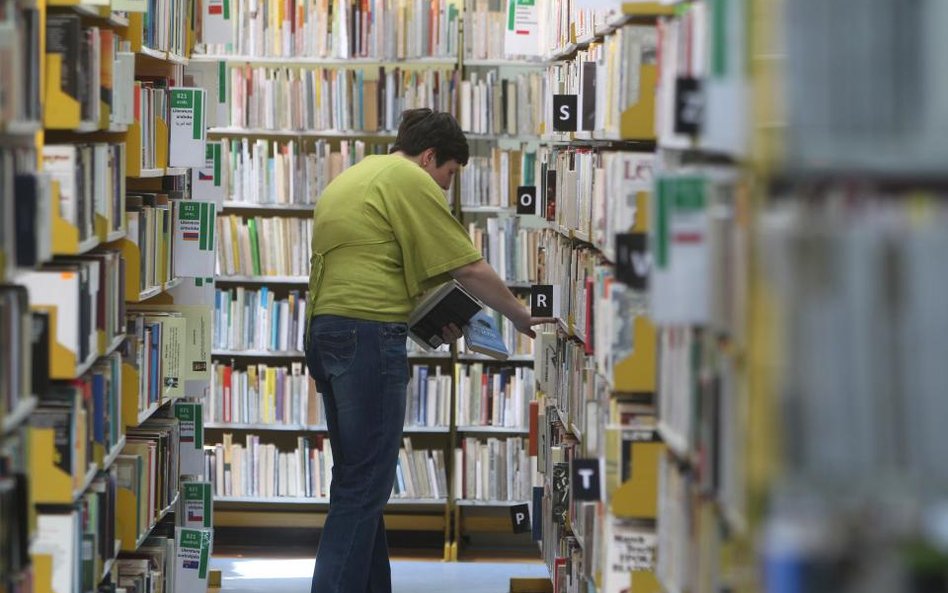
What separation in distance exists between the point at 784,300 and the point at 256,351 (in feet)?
16.3

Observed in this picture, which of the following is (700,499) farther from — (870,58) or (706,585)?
(870,58)

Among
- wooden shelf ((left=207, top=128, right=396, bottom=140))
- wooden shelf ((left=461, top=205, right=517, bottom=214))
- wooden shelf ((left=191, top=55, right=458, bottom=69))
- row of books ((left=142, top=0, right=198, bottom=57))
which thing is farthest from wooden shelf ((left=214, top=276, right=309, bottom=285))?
row of books ((left=142, top=0, right=198, bottom=57))

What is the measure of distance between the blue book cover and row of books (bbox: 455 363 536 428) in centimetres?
170

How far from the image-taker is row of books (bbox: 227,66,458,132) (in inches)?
261

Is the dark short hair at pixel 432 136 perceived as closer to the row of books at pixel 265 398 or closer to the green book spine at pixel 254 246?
the green book spine at pixel 254 246

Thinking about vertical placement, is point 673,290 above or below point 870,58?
below

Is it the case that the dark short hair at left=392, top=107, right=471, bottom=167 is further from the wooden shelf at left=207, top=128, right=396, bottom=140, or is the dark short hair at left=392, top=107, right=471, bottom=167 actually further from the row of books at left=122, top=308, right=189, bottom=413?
the wooden shelf at left=207, top=128, right=396, bottom=140

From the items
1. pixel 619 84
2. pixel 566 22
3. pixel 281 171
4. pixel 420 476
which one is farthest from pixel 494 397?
pixel 619 84

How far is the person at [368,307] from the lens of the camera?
4.68m

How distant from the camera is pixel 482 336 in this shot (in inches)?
194

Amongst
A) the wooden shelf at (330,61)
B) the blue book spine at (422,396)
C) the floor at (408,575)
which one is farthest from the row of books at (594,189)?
the floor at (408,575)

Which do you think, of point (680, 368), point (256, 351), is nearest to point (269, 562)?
point (256, 351)

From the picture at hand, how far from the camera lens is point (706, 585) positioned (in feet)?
8.56

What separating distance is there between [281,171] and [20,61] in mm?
3667
